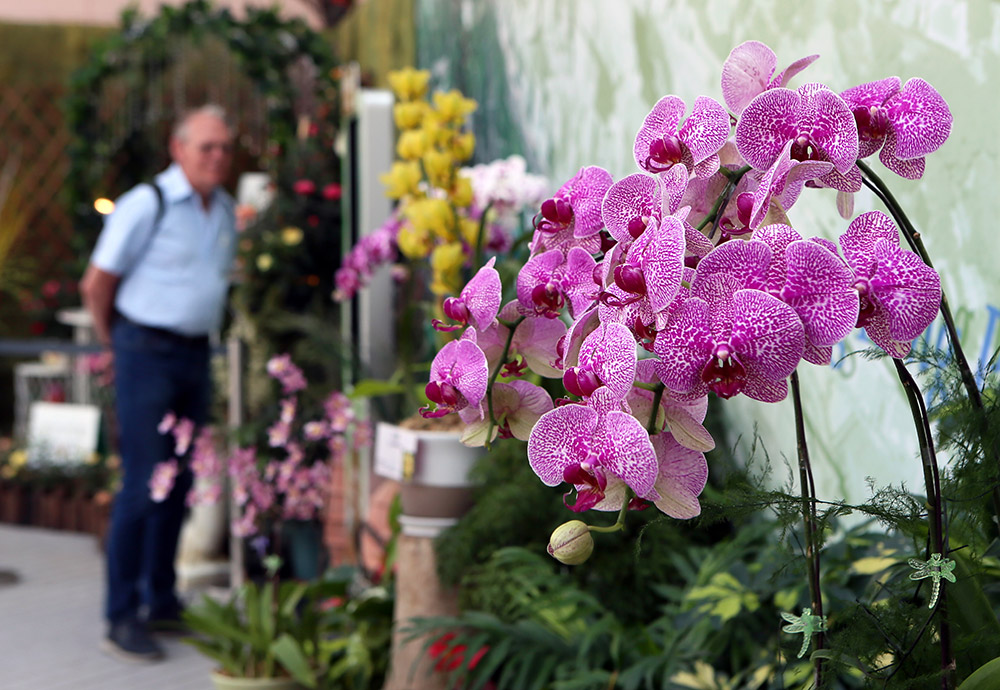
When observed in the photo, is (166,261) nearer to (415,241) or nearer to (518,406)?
(415,241)

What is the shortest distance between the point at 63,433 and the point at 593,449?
16.2 ft

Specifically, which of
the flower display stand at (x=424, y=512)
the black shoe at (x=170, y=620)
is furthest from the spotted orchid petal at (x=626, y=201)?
the black shoe at (x=170, y=620)

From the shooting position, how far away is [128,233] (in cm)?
280

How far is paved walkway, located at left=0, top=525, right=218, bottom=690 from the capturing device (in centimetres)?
270

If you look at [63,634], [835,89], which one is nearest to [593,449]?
[835,89]

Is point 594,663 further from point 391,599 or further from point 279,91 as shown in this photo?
point 279,91

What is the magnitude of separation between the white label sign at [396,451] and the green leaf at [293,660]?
0.44m

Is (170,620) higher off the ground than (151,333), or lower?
lower

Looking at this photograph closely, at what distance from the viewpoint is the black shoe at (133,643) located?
2.81 metres

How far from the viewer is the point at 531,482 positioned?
63.6 inches

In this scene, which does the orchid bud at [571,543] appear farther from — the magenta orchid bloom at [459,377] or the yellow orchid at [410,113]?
the yellow orchid at [410,113]

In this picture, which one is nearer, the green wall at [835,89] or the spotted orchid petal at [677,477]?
the spotted orchid petal at [677,477]

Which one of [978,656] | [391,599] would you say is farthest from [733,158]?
[391,599]

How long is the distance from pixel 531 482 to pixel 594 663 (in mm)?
336
